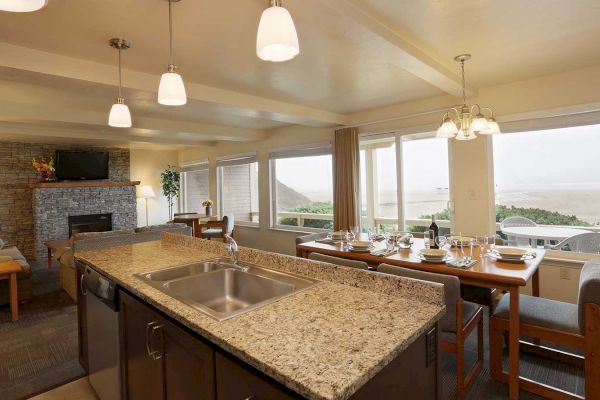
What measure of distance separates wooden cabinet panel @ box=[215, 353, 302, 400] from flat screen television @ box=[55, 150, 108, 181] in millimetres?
7331

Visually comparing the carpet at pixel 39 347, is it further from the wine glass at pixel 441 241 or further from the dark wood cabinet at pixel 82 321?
the wine glass at pixel 441 241

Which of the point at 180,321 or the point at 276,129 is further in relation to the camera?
the point at 276,129

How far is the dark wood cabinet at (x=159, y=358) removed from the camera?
3.61 ft

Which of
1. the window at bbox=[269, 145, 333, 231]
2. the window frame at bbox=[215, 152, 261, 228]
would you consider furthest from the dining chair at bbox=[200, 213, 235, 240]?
the window at bbox=[269, 145, 333, 231]

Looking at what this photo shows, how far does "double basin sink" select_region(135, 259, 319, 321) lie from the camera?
1586 millimetres

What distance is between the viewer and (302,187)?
237 inches

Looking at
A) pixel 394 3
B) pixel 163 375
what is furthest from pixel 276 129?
pixel 163 375

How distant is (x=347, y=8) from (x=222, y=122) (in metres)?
3.94

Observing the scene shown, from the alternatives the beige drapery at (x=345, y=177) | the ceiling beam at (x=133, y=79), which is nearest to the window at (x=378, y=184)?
the beige drapery at (x=345, y=177)

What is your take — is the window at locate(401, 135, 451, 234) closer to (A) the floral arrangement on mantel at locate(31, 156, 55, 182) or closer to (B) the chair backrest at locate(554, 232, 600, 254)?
(B) the chair backrest at locate(554, 232, 600, 254)

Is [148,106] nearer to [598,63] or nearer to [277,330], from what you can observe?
[277,330]

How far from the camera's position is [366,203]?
5.54 m

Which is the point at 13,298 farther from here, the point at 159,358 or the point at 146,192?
the point at 146,192

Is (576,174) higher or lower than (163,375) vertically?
higher
